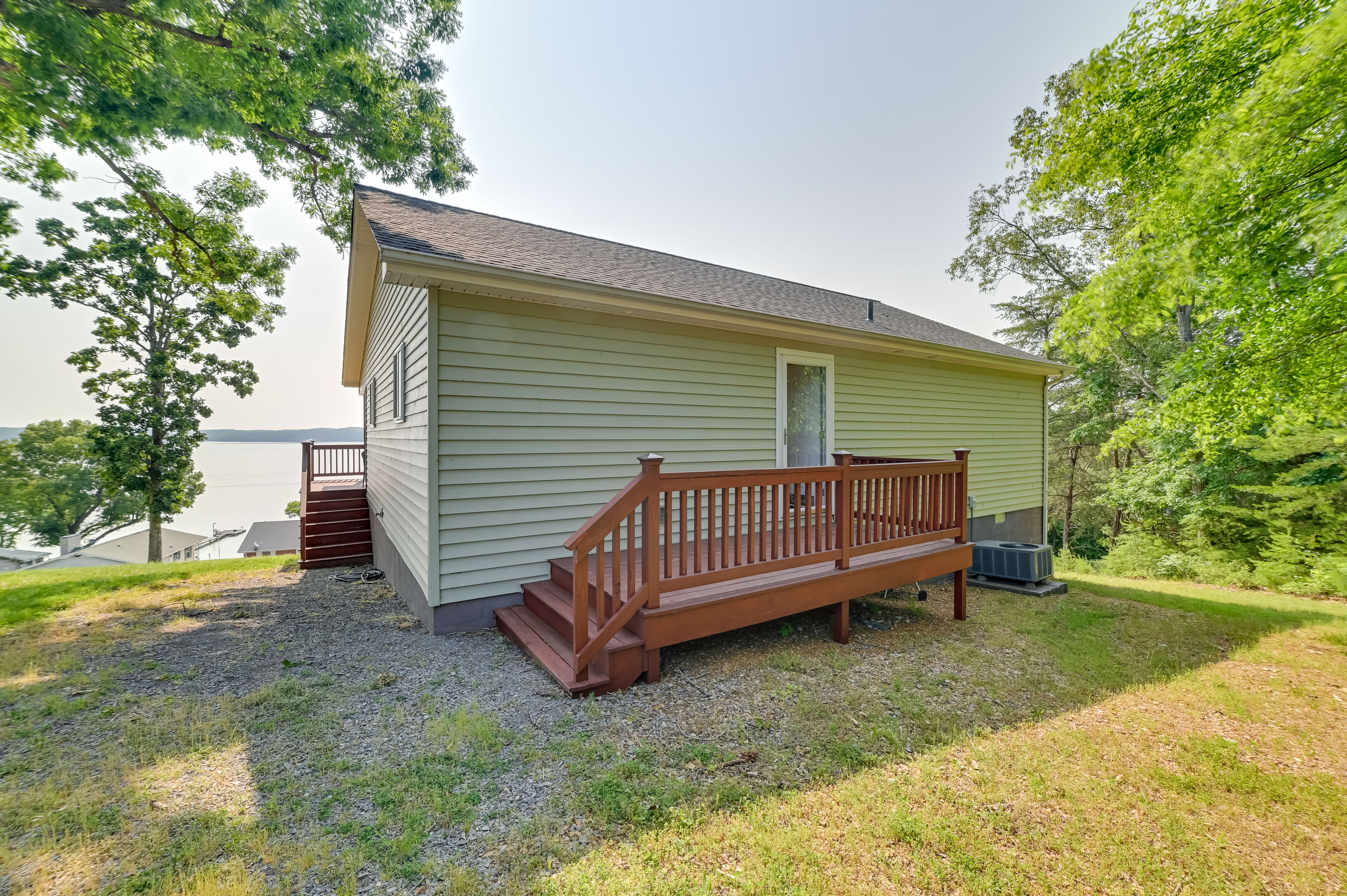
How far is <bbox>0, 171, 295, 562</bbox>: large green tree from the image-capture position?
38.2 ft

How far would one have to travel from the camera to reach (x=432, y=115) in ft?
31.3

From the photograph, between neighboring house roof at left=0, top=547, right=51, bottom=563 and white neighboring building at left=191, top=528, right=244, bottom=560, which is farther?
white neighboring building at left=191, top=528, right=244, bottom=560

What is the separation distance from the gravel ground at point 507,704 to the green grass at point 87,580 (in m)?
0.48

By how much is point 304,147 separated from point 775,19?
903 centimetres

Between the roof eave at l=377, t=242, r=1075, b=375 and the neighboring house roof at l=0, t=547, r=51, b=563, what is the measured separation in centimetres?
3299

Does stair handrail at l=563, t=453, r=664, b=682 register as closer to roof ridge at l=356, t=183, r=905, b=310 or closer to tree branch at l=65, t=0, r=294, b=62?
roof ridge at l=356, t=183, r=905, b=310

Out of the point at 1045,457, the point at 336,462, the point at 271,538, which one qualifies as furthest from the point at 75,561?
the point at 1045,457

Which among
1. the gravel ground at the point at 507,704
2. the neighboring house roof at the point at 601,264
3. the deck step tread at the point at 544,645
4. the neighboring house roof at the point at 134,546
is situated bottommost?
the neighboring house roof at the point at 134,546

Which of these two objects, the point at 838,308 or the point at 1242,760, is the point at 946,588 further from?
the point at 838,308

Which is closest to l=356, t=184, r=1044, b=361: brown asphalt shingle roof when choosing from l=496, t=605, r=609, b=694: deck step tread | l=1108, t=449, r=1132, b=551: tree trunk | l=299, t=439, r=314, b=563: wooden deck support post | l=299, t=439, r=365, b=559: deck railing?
l=496, t=605, r=609, b=694: deck step tread

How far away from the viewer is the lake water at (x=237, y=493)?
104ft

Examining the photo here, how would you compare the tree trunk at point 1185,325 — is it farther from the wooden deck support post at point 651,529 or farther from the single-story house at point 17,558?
the single-story house at point 17,558

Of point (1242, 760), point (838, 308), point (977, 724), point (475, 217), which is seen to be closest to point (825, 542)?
point (977, 724)

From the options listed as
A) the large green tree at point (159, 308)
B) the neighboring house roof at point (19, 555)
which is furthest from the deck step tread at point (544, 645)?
the neighboring house roof at point (19, 555)
